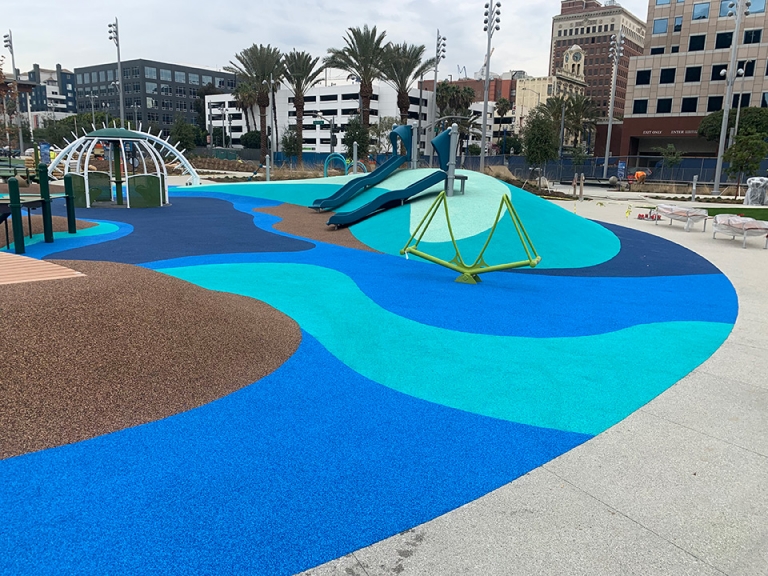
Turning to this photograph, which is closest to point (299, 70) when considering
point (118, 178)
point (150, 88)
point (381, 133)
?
point (381, 133)

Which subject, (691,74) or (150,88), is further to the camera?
(150,88)

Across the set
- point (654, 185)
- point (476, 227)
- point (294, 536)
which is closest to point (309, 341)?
point (294, 536)

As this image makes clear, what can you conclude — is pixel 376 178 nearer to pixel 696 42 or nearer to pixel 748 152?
pixel 748 152

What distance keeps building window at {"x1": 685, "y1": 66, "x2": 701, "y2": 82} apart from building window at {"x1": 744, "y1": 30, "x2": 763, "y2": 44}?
5.48 meters

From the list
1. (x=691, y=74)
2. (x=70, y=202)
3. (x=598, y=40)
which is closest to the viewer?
(x=70, y=202)

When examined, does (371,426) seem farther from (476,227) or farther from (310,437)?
(476,227)

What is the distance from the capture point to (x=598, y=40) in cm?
18025

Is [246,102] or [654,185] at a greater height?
[246,102]

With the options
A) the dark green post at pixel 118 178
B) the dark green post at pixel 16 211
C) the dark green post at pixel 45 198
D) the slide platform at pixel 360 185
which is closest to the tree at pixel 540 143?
the slide platform at pixel 360 185

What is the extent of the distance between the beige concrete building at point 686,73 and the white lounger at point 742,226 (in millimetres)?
55825

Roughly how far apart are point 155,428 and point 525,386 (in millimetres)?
3517

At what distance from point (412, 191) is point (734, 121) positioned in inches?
2194

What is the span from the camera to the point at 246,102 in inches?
3246

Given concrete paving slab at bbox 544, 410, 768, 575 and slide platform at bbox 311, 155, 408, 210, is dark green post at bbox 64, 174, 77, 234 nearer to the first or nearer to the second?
slide platform at bbox 311, 155, 408, 210
